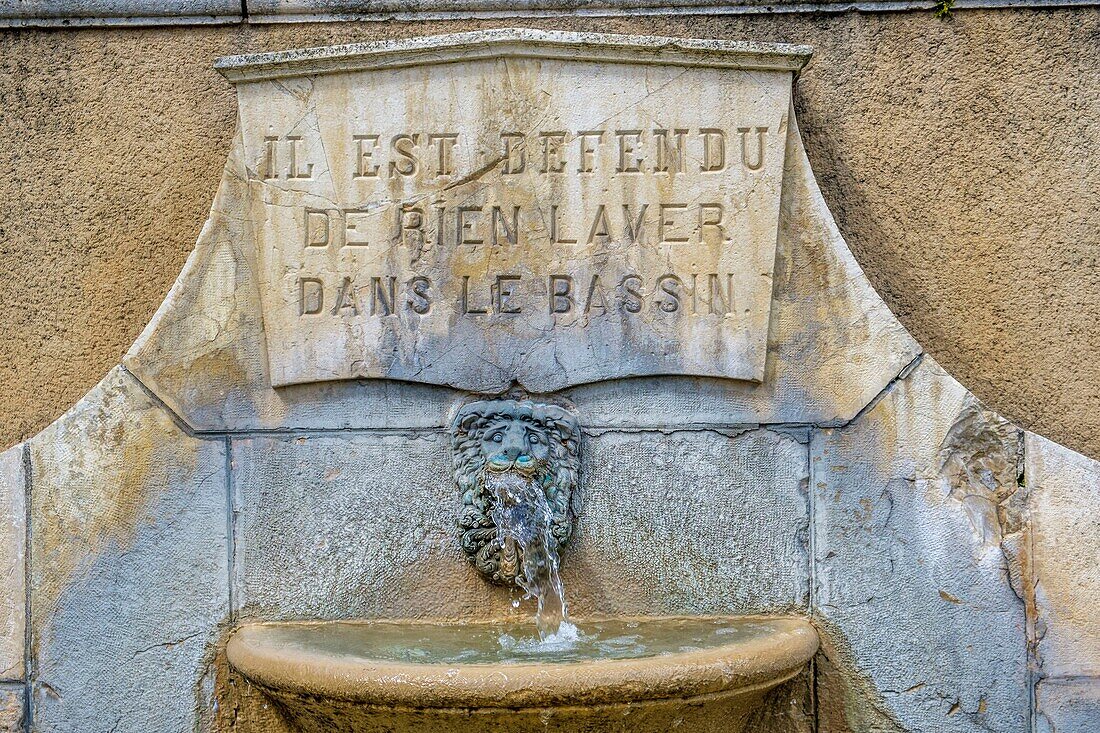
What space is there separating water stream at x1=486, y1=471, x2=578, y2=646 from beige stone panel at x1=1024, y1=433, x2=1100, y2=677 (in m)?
1.19

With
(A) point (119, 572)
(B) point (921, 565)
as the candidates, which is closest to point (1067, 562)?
(B) point (921, 565)

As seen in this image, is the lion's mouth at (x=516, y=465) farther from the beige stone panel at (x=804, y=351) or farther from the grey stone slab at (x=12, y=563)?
the grey stone slab at (x=12, y=563)

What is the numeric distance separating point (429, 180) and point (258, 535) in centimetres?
104

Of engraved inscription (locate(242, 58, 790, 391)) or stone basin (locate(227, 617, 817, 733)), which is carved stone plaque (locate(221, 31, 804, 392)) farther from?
stone basin (locate(227, 617, 817, 733))

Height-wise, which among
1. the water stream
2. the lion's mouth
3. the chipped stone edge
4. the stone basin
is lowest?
the stone basin

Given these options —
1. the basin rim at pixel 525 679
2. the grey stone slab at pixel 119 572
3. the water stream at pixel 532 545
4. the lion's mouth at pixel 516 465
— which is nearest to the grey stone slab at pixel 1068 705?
the basin rim at pixel 525 679

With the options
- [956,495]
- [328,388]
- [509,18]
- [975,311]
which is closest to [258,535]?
[328,388]

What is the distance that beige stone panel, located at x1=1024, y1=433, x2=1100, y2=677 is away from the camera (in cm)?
299

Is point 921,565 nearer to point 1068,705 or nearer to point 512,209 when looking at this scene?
point 1068,705

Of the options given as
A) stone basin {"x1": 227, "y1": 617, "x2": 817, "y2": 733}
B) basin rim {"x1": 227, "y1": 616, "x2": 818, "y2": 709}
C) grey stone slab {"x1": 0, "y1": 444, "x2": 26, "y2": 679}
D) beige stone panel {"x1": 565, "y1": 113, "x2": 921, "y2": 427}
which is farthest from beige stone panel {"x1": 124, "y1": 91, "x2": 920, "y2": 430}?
basin rim {"x1": 227, "y1": 616, "x2": 818, "y2": 709}

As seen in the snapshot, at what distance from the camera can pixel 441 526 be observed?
3184 mm

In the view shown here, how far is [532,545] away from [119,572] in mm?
1073

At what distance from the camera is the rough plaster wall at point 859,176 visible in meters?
3.30

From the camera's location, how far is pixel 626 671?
2.55m
